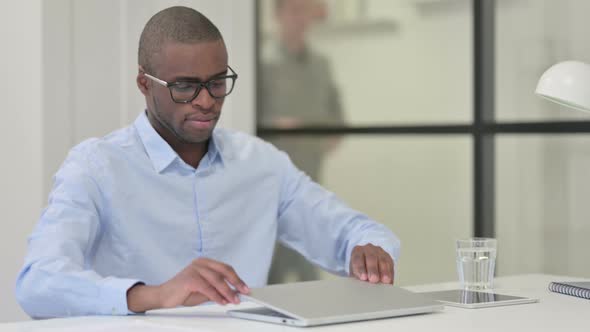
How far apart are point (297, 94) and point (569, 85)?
2.06 m

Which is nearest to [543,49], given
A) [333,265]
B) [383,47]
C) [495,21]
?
[495,21]

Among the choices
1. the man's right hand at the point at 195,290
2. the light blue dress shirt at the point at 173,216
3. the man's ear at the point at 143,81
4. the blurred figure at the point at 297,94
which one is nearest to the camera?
the man's right hand at the point at 195,290

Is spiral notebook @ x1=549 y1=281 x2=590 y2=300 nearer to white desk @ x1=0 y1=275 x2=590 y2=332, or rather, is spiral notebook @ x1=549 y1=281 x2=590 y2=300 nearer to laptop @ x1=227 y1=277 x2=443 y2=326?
white desk @ x1=0 y1=275 x2=590 y2=332

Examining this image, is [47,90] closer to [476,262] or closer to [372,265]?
[372,265]

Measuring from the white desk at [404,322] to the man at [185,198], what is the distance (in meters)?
0.26

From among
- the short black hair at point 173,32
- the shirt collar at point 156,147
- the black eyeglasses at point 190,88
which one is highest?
the short black hair at point 173,32

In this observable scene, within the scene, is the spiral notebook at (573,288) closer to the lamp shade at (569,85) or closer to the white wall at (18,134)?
the lamp shade at (569,85)

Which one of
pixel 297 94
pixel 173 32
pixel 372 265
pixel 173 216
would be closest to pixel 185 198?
pixel 173 216

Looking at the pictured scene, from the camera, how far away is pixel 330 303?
1.46m

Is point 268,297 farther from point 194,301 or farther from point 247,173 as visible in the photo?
point 247,173

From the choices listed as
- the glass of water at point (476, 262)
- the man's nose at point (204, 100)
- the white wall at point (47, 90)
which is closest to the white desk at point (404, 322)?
the glass of water at point (476, 262)

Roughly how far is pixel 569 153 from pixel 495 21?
0.50 m

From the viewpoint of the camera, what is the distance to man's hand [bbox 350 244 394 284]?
176 cm

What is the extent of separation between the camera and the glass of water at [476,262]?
5.91 feet
